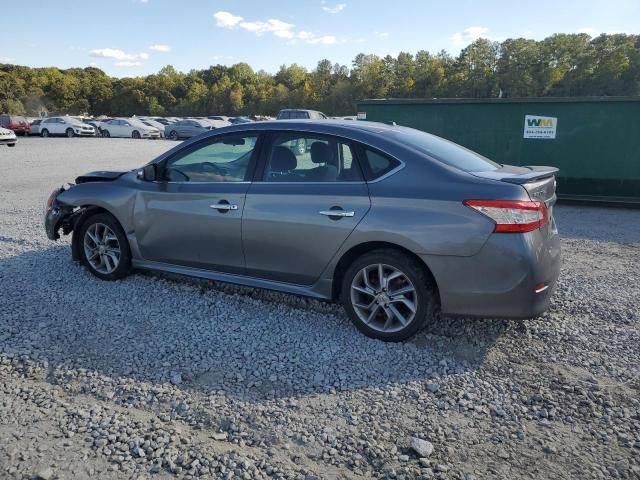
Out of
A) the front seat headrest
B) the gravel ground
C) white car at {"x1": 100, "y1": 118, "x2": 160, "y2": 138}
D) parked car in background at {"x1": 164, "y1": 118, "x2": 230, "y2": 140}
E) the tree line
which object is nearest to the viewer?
the gravel ground

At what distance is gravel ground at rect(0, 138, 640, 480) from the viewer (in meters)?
2.74

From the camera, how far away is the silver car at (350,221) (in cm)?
371

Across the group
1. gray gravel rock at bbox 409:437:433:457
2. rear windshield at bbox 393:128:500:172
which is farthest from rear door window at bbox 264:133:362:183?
gray gravel rock at bbox 409:437:433:457

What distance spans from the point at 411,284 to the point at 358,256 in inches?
19.1

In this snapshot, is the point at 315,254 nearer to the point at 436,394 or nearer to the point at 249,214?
the point at 249,214

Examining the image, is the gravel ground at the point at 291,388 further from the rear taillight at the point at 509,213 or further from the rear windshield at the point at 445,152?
the rear windshield at the point at 445,152

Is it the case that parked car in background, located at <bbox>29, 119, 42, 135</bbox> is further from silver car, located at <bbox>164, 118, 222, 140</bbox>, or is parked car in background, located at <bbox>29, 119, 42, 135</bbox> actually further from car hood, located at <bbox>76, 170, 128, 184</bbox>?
car hood, located at <bbox>76, 170, 128, 184</bbox>

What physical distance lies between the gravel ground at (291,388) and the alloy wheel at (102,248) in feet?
0.64

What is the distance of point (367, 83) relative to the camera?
83.2m

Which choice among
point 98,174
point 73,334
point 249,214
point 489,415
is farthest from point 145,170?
point 489,415

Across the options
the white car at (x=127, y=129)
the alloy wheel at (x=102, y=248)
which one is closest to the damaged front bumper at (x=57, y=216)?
the alloy wheel at (x=102, y=248)

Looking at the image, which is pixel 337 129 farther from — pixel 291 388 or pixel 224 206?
pixel 291 388

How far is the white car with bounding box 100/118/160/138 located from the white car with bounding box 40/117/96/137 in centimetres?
185

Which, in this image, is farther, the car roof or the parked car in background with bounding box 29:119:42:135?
the parked car in background with bounding box 29:119:42:135
